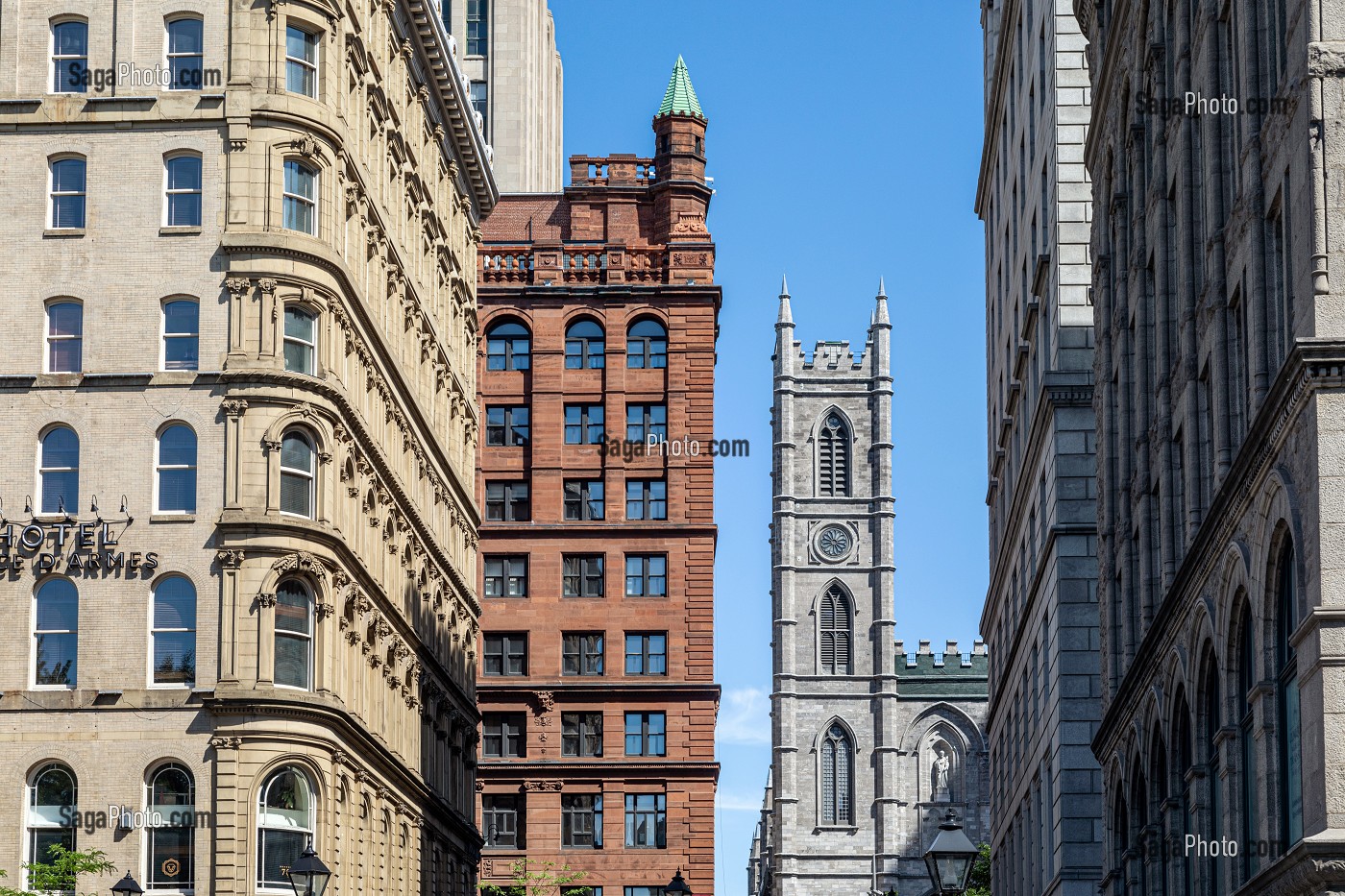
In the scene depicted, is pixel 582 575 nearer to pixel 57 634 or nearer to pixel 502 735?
pixel 502 735

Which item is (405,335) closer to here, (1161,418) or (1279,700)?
(1161,418)

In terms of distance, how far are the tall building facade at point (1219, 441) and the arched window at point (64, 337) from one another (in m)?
21.2

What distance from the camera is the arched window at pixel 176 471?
151 feet

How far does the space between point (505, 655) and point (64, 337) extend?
45.1m

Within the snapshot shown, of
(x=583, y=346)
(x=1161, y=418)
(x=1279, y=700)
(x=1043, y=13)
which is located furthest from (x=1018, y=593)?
(x=1279, y=700)

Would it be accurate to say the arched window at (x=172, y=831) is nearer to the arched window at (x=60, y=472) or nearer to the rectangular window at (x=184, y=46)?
the arched window at (x=60, y=472)

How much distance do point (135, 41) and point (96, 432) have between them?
836 centimetres

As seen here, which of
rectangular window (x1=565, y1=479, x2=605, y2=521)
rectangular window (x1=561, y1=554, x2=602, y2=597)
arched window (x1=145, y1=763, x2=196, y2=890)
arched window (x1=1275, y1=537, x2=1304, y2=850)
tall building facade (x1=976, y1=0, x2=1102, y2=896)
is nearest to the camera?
arched window (x1=1275, y1=537, x2=1304, y2=850)

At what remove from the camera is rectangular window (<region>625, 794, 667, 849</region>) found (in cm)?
8738

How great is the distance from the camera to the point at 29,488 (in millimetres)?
46062

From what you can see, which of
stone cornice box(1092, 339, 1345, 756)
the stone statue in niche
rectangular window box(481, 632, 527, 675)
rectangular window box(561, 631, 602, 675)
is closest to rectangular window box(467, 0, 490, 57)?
rectangular window box(481, 632, 527, 675)

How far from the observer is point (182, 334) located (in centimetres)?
4681

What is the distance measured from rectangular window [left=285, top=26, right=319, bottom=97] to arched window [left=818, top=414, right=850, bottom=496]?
14377cm

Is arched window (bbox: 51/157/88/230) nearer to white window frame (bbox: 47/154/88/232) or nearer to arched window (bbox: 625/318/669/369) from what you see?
white window frame (bbox: 47/154/88/232)
